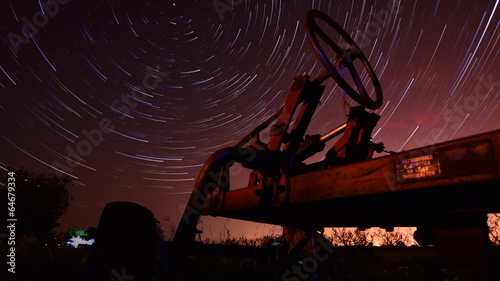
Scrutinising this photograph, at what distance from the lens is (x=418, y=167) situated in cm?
183

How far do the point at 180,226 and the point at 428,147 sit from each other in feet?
5.85

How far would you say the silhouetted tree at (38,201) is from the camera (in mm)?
24375

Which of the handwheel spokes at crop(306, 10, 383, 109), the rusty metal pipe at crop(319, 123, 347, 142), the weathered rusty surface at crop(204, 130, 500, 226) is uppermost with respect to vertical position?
the handwheel spokes at crop(306, 10, 383, 109)

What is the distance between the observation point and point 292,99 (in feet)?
10.5

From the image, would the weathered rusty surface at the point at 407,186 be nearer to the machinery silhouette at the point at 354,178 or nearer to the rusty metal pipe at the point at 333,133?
the machinery silhouette at the point at 354,178

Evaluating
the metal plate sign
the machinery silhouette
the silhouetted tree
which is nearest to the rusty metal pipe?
the machinery silhouette

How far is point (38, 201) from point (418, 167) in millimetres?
30474

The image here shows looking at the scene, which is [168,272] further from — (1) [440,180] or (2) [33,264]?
(1) [440,180]

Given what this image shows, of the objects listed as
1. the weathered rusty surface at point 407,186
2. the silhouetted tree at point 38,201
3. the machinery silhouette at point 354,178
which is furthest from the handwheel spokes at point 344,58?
the silhouetted tree at point 38,201

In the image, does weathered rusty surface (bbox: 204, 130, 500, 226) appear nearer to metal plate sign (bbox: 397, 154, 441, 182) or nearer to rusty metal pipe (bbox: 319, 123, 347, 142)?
metal plate sign (bbox: 397, 154, 441, 182)

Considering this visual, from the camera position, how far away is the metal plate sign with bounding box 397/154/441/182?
177 cm

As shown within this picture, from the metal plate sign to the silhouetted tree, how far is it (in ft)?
91.9

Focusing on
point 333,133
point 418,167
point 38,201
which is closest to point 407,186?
point 418,167

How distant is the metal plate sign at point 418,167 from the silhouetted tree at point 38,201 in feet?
91.9
